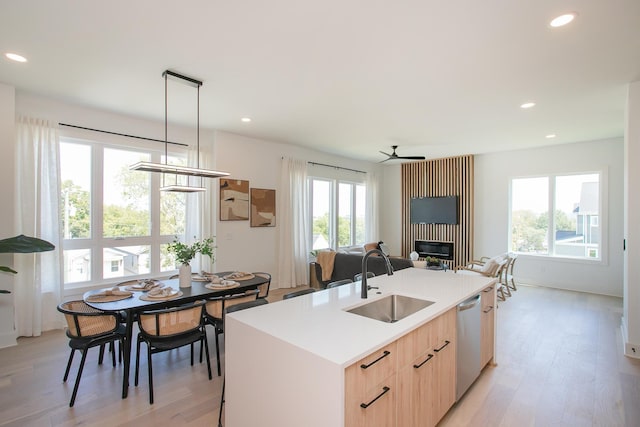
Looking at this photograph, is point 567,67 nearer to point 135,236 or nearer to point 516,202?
point 516,202

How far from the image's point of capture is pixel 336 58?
2.82 meters

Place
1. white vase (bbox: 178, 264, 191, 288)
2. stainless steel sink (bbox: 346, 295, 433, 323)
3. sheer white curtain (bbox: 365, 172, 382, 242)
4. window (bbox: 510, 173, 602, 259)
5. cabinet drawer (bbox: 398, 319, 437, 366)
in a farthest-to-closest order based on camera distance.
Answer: sheer white curtain (bbox: 365, 172, 382, 242)
window (bbox: 510, 173, 602, 259)
white vase (bbox: 178, 264, 191, 288)
stainless steel sink (bbox: 346, 295, 433, 323)
cabinet drawer (bbox: 398, 319, 437, 366)

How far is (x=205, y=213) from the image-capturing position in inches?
206

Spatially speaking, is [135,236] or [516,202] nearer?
[135,236]

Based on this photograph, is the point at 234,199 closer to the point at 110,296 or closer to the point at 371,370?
the point at 110,296

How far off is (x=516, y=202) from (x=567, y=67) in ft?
15.0

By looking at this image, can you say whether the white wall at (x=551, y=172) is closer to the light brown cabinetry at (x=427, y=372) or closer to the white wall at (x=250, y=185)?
the white wall at (x=250, y=185)

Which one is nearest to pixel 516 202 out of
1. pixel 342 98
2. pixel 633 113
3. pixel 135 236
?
pixel 633 113

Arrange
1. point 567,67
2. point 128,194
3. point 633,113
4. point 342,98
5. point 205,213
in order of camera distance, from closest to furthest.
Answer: point 567,67 → point 633,113 → point 342,98 → point 128,194 → point 205,213

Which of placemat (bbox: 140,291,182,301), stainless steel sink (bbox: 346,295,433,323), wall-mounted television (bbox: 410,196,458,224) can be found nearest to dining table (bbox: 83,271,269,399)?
placemat (bbox: 140,291,182,301)

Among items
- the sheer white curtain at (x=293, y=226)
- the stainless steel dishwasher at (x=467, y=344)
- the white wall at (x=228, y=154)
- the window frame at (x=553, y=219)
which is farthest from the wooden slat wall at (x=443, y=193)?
the stainless steel dishwasher at (x=467, y=344)

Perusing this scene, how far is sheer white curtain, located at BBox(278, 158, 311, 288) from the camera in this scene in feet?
20.2

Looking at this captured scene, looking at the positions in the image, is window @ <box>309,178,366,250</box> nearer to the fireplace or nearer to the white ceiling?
the fireplace

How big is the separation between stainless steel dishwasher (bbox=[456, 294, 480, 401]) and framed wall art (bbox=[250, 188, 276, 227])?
4.06 metres
